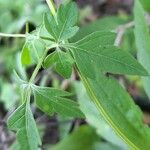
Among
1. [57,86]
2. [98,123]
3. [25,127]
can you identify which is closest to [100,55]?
[25,127]

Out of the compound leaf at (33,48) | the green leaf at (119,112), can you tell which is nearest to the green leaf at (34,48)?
the compound leaf at (33,48)

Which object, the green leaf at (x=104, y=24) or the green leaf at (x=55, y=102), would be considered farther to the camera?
the green leaf at (x=104, y=24)

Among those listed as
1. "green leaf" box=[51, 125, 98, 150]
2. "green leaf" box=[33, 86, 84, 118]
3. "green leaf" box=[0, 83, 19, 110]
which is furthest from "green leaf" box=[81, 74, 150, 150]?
"green leaf" box=[0, 83, 19, 110]

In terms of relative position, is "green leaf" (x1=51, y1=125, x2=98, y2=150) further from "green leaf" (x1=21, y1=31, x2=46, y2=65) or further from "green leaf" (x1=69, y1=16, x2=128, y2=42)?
"green leaf" (x1=21, y1=31, x2=46, y2=65)

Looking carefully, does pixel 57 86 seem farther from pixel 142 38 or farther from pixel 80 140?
pixel 142 38

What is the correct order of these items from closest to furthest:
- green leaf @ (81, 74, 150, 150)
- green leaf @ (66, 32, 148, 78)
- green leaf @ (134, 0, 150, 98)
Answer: green leaf @ (66, 32, 148, 78), green leaf @ (81, 74, 150, 150), green leaf @ (134, 0, 150, 98)

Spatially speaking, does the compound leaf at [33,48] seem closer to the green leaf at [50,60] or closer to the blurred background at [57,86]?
the green leaf at [50,60]
